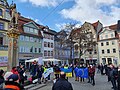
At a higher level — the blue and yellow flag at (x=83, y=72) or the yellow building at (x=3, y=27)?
the yellow building at (x=3, y=27)

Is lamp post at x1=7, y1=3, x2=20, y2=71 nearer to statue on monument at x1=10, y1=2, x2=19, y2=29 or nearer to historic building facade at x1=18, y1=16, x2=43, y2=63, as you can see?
statue on monument at x1=10, y1=2, x2=19, y2=29

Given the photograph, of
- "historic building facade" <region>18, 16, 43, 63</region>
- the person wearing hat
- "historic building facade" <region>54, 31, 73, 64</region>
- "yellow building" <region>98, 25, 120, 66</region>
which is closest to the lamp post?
the person wearing hat

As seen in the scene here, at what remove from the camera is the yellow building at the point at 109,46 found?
52.4 metres

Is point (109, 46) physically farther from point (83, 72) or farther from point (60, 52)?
point (83, 72)

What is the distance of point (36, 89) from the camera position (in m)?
13.1

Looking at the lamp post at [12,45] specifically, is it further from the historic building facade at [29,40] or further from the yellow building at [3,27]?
the historic building facade at [29,40]

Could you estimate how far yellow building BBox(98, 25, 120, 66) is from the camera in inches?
2062

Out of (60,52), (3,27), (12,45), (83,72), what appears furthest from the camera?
(60,52)

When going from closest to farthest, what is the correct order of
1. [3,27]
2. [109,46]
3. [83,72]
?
[83,72] < [3,27] < [109,46]

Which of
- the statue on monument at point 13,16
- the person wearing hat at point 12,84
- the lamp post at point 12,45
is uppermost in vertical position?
the statue on monument at point 13,16

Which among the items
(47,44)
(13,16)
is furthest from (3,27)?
(13,16)

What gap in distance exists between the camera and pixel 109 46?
5425 centimetres

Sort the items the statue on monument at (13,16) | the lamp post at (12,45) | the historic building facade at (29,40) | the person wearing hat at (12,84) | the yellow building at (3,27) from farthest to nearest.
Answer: the historic building facade at (29,40)
the yellow building at (3,27)
the statue on monument at (13,16)
the lamp post at (12,45)
the person wearing hat at (12,84)

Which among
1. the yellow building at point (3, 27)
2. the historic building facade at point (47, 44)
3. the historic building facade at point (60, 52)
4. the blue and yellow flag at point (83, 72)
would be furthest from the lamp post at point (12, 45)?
the historic building facade at point (60, 52)
